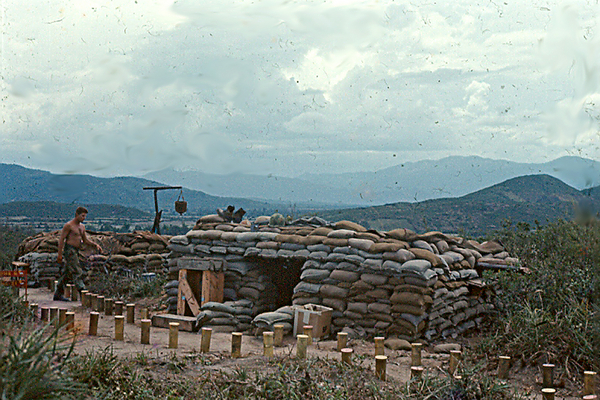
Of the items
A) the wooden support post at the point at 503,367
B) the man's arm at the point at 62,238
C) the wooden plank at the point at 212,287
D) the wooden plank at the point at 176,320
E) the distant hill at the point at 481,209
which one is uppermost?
the distant hill at the point at 481,209

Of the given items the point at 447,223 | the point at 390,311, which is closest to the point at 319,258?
the point at 390,311

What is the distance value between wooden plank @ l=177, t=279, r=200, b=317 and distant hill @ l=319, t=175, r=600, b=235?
1433 cm

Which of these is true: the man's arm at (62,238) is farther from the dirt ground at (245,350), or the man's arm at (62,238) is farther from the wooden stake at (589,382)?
the wooden stake at (589,382)

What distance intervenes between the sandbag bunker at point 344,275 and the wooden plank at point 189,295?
1.04 ft

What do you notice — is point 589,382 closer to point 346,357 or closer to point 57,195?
point 346,357

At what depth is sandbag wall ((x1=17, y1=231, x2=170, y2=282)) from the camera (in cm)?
1238

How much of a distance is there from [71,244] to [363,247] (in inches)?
202

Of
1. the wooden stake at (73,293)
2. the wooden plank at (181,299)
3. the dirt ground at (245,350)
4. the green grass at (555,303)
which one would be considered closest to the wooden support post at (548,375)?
the dirt ground at (245,350)

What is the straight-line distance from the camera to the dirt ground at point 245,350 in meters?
5.57

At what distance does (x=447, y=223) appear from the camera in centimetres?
2445

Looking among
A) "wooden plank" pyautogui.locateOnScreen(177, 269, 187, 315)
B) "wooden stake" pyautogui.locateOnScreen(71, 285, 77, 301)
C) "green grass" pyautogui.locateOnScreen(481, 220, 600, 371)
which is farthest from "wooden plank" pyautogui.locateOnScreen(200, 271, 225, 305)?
"green grass" pyautogui.locateOnScreen(481, 220, 600, 371)

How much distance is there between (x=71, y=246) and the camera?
31.8 ft

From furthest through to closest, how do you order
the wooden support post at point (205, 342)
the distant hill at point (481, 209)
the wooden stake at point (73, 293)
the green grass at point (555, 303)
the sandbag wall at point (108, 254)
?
the distant hill at point (481, 209) < the sandbag wall at point (108, 254) < the wooden stake at point (73, 293) < the wooden support post at point (205, 342) < the green grass at point (555, 303)

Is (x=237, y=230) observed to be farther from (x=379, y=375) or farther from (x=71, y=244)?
(x=379, y=375)
